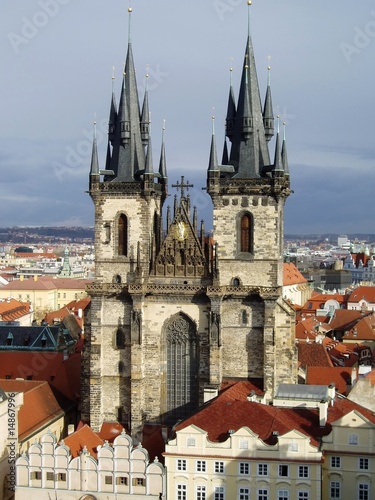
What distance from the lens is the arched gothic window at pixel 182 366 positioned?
5872cm

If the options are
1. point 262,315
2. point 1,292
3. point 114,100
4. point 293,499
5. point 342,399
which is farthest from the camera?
point 1,292

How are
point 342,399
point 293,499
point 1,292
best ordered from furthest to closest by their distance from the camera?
point 1,292 → point 342,399 → point 293,499

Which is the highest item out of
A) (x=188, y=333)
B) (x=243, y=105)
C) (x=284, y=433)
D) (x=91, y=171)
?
(x=243, y=105)

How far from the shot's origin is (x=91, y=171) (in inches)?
2373

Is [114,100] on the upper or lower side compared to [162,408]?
upper

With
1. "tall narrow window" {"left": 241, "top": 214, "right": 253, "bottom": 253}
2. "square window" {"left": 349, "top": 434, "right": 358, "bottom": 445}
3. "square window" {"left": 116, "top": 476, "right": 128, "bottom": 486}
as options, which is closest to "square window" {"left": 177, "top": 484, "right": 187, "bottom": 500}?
"square window" {"left": 116, "top": 476, "right": 128, "bottom": 486}

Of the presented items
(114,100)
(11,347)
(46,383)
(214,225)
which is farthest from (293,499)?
(11,347)

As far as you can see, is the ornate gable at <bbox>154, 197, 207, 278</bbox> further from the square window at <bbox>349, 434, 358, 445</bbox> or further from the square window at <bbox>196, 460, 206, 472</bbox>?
the square window at <bbox>349, 434, 358, 445</bbox>

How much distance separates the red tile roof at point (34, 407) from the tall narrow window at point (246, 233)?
711 inches

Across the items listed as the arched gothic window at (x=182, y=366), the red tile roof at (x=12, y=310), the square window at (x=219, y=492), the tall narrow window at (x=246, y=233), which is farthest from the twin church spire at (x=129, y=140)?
the red tile roof at (x=12, y=310)

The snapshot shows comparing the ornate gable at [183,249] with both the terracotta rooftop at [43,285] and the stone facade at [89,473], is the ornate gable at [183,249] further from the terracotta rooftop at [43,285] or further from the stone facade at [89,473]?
the terracotta rooftop at [43,285]

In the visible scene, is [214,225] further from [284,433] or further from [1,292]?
[1,292]

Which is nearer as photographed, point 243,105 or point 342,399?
point 342,399

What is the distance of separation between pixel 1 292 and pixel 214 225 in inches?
4323
